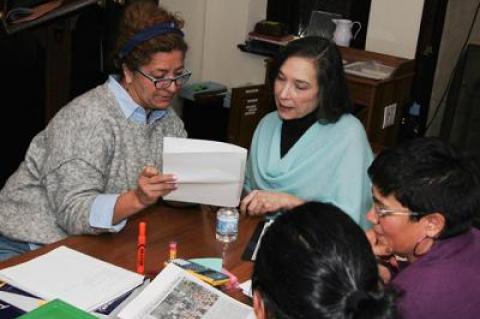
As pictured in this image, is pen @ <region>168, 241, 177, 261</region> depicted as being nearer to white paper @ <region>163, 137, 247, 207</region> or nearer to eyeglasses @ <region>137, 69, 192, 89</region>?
white paper @ <region>163, 137, 247, 207</region>

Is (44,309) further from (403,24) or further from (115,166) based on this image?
(403,24)

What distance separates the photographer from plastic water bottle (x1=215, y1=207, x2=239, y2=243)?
65.0 inches

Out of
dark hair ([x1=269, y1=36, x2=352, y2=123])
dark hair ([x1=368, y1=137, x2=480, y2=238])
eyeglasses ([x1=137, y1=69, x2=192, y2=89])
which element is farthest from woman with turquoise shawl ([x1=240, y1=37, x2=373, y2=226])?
dark hair ([x1=368, y1=137, x2=480, y2=238])

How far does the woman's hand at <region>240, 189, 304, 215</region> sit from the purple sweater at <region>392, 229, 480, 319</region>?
24.9 inches

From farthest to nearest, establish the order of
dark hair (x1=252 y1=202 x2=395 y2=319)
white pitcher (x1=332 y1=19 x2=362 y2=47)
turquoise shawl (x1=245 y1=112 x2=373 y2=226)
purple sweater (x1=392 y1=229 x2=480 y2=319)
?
white pitcher (x1=332 y1=19 x2=362 y2=47), turquoise shawl (x1=245 y1=112 x2=373 y2=226), purple sweater (x1=392 y1=229 x2=480 y2=319), dark hair (x1=252 y1=202 x2=395 y2=319)

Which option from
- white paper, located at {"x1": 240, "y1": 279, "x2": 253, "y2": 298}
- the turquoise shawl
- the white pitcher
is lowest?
white paper, located at {"x1": 240, "y1": 279, "x2": 253, "y2": 298}

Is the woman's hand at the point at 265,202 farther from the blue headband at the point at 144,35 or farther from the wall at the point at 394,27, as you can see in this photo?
the wall at the point at 394,27

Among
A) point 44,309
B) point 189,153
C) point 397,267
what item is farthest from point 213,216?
point 44,309

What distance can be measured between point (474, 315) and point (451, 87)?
2354 mm

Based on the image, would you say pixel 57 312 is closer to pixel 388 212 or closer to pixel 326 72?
pixel 388 212

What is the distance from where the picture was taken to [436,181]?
4.29ft

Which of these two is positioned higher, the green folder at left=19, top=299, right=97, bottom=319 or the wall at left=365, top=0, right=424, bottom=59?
the wall at left=365, top=0, right=424, bottom=59

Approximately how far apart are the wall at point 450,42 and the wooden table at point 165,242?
2.05m

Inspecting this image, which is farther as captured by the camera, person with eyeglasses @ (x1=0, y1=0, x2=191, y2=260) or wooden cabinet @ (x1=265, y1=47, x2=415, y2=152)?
wooden cabinet @ (x1=265, y1=47, x2=415, y2=152)
